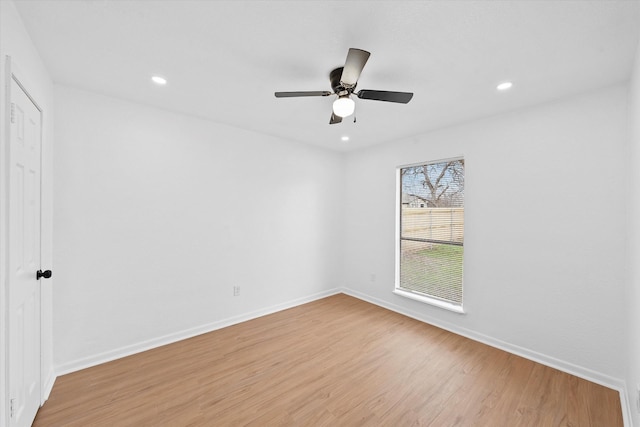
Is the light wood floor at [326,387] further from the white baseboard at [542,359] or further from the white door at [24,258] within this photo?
the white door at [24,258]

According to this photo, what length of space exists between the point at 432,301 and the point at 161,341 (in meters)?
3.26

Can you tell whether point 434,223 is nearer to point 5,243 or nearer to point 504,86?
point 504,86

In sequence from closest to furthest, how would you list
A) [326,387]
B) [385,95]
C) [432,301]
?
[385,95], [326,387], [432,301]

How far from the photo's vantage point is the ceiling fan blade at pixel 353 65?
1508mm

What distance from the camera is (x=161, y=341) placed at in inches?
109

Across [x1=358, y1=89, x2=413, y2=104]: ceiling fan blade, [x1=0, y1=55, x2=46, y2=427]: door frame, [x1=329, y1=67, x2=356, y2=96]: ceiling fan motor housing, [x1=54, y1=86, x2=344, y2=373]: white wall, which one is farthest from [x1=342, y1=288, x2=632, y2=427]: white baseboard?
[x1=0, y1=55, x2=46, y2=427]: door frame

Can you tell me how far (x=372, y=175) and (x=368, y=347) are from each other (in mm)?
2528

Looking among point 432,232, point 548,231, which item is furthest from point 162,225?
point 548,231

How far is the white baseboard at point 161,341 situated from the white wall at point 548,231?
6.96ft

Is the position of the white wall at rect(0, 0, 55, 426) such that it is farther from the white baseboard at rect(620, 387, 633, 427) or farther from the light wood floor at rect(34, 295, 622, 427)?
the white baseboard at rect(620, 387, 633, 427)

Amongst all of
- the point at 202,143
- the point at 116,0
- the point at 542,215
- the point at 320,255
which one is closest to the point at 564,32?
the point at 542,215

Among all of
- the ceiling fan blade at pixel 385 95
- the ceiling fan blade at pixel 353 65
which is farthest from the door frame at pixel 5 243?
the ceiling fan blade at pixel 385 95

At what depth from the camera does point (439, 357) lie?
2590 mm

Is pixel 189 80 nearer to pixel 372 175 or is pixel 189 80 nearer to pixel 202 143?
pixel 202 143
